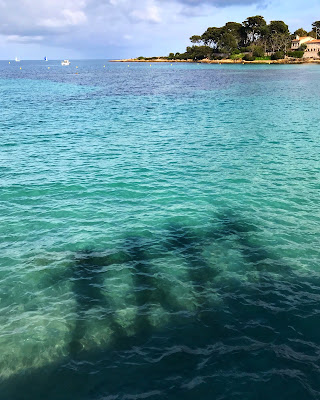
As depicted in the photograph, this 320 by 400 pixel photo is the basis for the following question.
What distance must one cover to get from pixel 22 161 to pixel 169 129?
795 inches

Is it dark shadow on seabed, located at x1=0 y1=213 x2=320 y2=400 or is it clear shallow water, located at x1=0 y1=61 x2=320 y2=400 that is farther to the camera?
clear shallow water, located at x1=0 y1=61 x2=320 y2=400

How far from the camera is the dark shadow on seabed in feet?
33.0

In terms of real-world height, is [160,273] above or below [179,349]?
above

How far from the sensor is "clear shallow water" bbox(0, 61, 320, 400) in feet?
34.6

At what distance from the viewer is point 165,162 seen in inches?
1240

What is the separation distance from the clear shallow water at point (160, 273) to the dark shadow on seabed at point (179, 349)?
0.04 meters

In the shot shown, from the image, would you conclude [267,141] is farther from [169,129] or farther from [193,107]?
[193,107]

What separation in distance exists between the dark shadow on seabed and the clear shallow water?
1.7 inches

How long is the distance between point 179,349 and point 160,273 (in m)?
4.38

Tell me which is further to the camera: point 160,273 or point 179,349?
point 160,273

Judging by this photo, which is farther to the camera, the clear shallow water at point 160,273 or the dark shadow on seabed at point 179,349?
the clear shallow water at point 160,273

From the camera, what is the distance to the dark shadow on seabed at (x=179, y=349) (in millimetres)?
10055

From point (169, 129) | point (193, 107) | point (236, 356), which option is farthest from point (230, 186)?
point (193, 107)

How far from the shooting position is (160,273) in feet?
50.4
